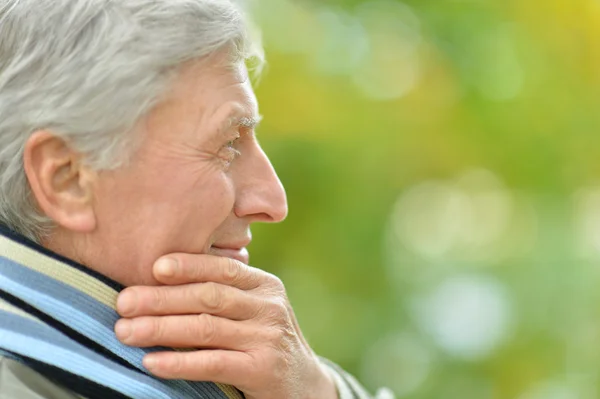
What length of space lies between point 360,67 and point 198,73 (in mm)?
2409

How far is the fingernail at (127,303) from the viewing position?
45.9 inches

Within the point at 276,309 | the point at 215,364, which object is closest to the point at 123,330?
the point at 215,364

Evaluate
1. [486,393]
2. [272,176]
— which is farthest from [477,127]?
[272,176]

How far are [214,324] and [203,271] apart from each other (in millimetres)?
80

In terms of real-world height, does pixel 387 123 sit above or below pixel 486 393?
above

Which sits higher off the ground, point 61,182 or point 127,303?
point 61,182

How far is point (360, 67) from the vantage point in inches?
140

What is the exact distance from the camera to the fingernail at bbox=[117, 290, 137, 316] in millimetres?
1167

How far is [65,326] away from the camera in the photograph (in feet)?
3.72

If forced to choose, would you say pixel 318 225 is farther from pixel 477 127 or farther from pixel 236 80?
pixel 236 80

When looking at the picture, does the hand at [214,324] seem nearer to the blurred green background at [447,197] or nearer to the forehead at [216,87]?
the forehead at [216,87]

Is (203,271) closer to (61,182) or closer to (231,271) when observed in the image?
(231,271)

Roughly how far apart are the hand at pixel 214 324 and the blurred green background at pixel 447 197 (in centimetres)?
205

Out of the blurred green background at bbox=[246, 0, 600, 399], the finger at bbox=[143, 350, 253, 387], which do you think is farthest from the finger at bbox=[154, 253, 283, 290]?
the blurred green background at bbox=[246, 0, 600, 399]
